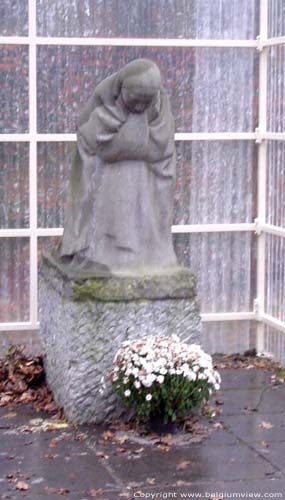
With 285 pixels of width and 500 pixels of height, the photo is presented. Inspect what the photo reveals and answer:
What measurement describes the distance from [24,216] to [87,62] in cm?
135

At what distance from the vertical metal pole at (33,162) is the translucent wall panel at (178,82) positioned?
2.5 inches

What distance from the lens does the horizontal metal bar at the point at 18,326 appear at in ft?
31.4

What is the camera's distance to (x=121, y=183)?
308 inches

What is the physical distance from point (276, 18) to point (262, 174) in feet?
4.26

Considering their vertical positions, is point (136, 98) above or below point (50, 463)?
above

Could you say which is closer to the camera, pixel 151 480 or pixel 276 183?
pixel 151 480

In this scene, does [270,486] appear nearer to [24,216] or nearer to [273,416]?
[273,416]

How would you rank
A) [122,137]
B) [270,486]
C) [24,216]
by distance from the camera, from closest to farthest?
[270,486], [122,137], [24,216]

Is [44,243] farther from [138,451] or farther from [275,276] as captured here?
[138,451]

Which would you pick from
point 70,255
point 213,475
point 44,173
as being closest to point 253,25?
point 44,173

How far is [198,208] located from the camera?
9906mm

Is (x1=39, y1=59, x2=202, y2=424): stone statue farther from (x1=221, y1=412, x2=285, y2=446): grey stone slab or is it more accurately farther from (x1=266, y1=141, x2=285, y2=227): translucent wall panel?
(x1=266, y1=141, x2=285, y2=227): translucent wall panel

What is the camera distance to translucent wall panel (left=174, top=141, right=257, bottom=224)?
32.3ft

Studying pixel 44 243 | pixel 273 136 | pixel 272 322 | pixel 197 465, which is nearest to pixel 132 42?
pixel 273 136
